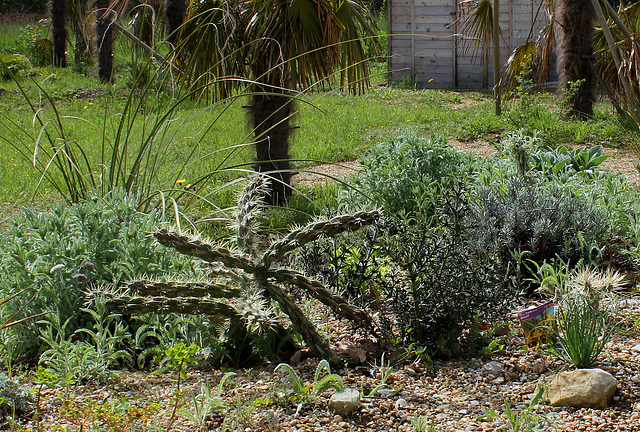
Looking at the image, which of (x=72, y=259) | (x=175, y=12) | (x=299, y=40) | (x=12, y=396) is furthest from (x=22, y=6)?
(x=12, y=396)

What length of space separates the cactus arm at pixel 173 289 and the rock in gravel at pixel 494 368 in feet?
3.76

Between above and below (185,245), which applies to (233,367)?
below

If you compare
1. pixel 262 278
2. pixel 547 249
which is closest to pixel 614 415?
pixel 262 278

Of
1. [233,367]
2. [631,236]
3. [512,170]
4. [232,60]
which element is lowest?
[233,367]

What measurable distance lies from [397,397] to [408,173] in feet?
8.93

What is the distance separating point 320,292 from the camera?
246cm

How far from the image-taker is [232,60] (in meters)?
4.56

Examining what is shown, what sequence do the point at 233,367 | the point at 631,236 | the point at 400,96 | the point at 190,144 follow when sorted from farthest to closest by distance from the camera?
the point at 400,96 < the point at 190,144 < the point at 631,236 < the point at 233,367

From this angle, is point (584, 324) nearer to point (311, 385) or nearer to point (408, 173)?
point (311, 385)

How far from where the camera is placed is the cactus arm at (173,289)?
236 centimetres

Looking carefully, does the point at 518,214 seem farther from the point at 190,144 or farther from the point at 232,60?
the point at 190,144

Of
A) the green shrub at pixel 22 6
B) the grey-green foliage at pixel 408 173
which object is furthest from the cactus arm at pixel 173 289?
the green shrub at pixel 22 6

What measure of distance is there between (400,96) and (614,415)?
11351 mm

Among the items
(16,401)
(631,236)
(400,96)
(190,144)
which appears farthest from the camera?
(400,96)
